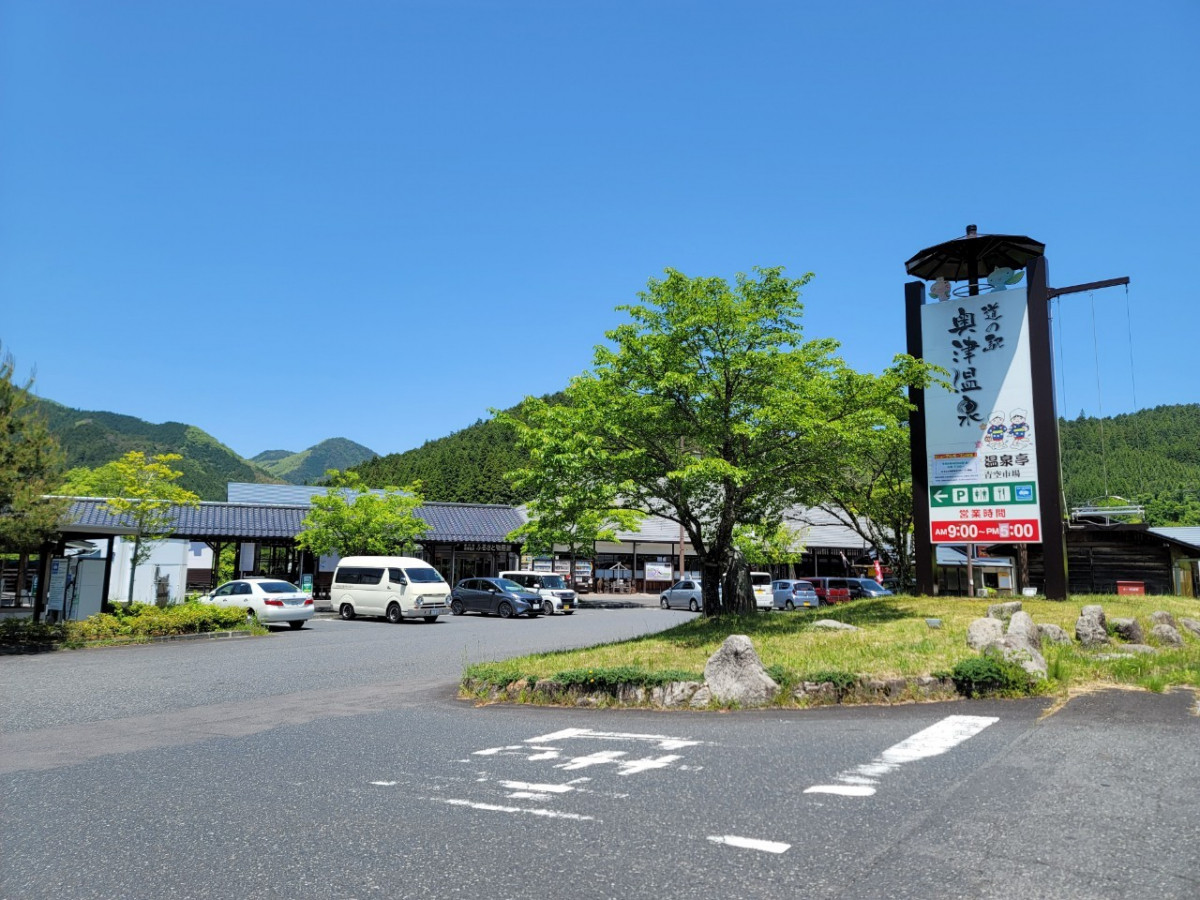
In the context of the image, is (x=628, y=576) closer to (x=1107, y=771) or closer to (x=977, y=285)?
(x=977, y=285)

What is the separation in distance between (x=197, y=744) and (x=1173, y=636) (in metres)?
13.0

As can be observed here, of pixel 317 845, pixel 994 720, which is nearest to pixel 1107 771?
pixel 994 720

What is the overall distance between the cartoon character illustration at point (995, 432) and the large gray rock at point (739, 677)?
33.3 ft

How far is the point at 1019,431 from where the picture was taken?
16562 millimetres

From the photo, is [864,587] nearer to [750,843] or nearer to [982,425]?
[982,425]

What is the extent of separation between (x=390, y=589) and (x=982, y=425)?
1851 cm

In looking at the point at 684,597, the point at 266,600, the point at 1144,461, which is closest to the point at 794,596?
the point at 684,597

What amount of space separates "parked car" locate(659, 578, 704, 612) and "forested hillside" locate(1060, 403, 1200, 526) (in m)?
50.0

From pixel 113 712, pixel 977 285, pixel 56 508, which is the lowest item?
pixel 113 712

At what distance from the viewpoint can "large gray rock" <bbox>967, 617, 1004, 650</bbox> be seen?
34.7ft

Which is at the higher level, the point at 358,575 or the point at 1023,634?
the point at 358,575

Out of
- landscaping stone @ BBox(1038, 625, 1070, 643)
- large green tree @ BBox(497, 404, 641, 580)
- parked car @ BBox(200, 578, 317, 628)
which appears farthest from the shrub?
parked car @ BBox(200, 578, 317, 628)

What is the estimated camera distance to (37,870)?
13.9 ft

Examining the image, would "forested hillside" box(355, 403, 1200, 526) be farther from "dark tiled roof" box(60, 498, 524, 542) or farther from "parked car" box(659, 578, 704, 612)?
"parked car" box(659, 578, 704, 612)
